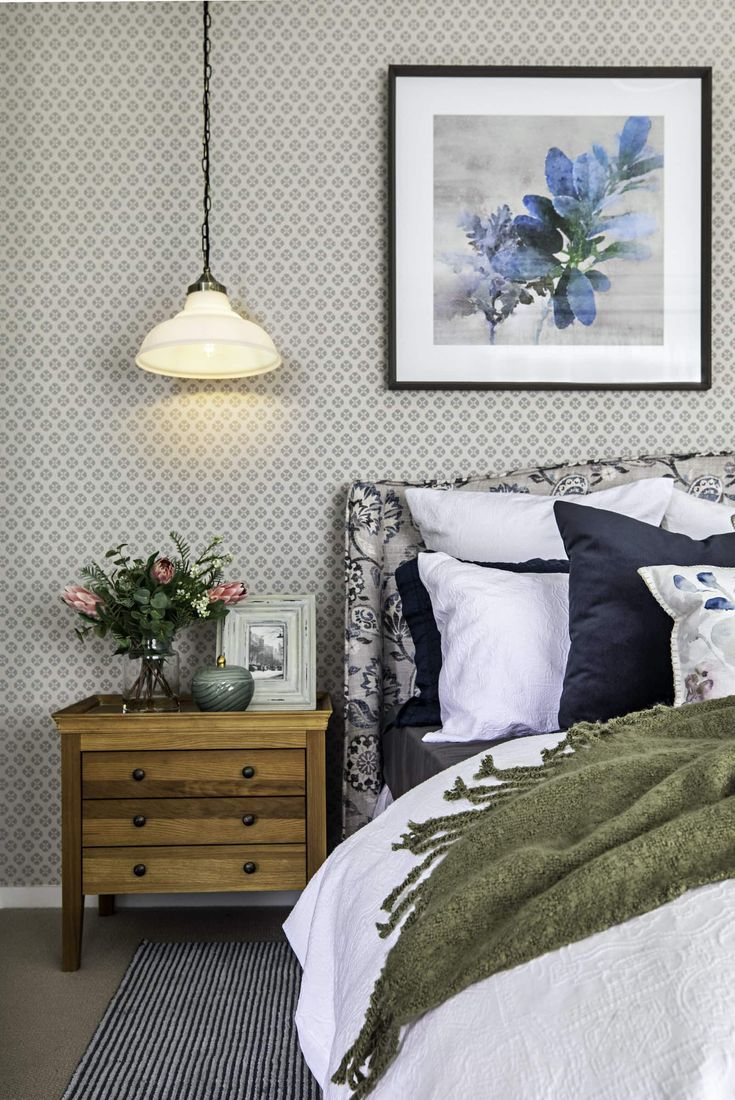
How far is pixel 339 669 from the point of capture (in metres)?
2.62

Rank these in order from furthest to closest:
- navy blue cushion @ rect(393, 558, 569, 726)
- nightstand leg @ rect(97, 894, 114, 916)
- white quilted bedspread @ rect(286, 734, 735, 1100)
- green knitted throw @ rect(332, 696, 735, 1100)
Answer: nightstand leg @ rect(97, 894, 114, 916) < navy blue cushion @ rect(393, 558, 569, 726) < green knitted throw @ rect(332, 696, 735, 1100) < white quilted bedspread @ rect(286, 734, 735, 1100)

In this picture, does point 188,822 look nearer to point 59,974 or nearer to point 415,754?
point 59,974

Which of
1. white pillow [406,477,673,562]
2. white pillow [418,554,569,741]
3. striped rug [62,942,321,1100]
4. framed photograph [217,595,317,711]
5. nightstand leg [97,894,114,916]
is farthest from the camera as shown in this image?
nightstand leg [97,894,114,916]

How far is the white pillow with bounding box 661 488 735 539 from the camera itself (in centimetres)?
219

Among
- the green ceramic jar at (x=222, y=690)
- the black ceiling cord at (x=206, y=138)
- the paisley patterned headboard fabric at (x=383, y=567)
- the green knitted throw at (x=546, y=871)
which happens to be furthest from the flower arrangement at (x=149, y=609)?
the green knitted throw at (x=546, y=871)

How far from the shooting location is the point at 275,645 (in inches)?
93.4

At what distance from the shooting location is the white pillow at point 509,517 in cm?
223

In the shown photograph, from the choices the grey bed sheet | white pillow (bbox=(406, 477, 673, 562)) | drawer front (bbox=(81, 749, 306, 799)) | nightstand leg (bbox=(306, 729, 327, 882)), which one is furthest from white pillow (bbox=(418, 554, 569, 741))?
drawer front (bbox=(81, 749, 306, 799))

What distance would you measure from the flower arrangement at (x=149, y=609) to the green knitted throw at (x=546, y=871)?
1258 millimetres

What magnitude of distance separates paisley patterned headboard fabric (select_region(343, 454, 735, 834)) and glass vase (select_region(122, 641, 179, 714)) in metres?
0.48

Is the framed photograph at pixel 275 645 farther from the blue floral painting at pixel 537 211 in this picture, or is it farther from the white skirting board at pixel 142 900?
the blue floral painting at pixel 537 211

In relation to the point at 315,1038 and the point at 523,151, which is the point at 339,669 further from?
the point at 523,151

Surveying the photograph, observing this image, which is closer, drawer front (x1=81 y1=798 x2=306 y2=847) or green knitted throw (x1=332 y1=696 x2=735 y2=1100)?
green knitted throw (x1=332 y1=696 x2=735 y2=1100)

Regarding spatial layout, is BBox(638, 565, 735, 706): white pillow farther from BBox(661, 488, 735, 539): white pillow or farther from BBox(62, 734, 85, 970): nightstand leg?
BBox(62, 734, 85, 970): nightstand leg
